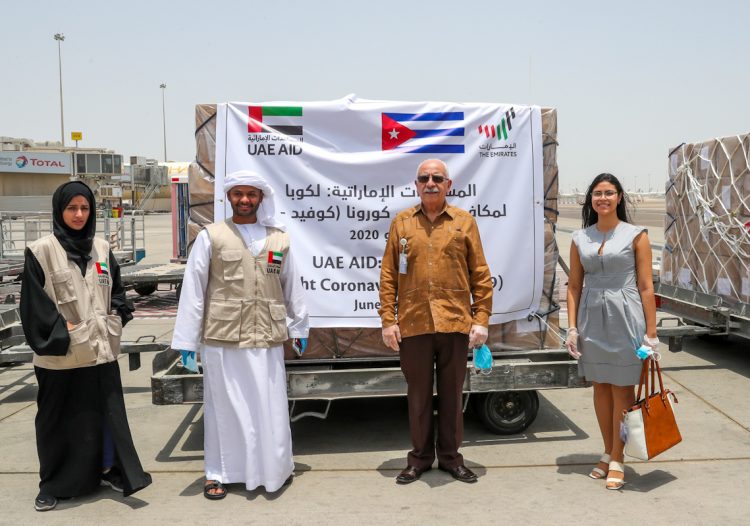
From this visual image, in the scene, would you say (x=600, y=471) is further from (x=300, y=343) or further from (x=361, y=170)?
(x=361, y=170)

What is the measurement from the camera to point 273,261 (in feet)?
14.1

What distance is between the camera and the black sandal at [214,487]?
4.19 m

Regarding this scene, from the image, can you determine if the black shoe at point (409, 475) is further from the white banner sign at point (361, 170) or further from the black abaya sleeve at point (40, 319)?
the black abaya sleeve at point (40, 319)

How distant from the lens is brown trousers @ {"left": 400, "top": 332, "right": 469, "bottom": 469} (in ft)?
14.2

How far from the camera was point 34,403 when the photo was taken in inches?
252

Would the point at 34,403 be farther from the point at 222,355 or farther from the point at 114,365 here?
the point at 222,355

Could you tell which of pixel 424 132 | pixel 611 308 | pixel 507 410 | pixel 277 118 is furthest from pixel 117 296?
pixel 611 308

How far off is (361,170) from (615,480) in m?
2.52

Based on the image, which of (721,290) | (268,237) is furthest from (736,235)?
(268,237)

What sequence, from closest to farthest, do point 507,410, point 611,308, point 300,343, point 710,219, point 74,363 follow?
point 74,363 → point 611,308 → point 300,343 → point 507,410 → point 710,219

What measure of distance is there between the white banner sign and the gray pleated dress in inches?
32.7

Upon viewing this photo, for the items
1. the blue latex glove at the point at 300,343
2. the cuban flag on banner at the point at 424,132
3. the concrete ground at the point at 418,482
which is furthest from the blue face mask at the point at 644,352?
the blue latex glove at the point at 300,343

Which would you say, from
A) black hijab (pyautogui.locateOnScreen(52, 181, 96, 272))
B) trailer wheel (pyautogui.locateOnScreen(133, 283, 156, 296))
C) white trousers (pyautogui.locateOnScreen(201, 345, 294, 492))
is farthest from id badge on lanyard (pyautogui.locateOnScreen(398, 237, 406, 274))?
trailer wheel (pyautogui.locateOnScreen(133, 283, 156, 296))

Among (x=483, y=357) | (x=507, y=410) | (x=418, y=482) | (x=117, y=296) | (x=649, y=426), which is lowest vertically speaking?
(x=418, y=482)
